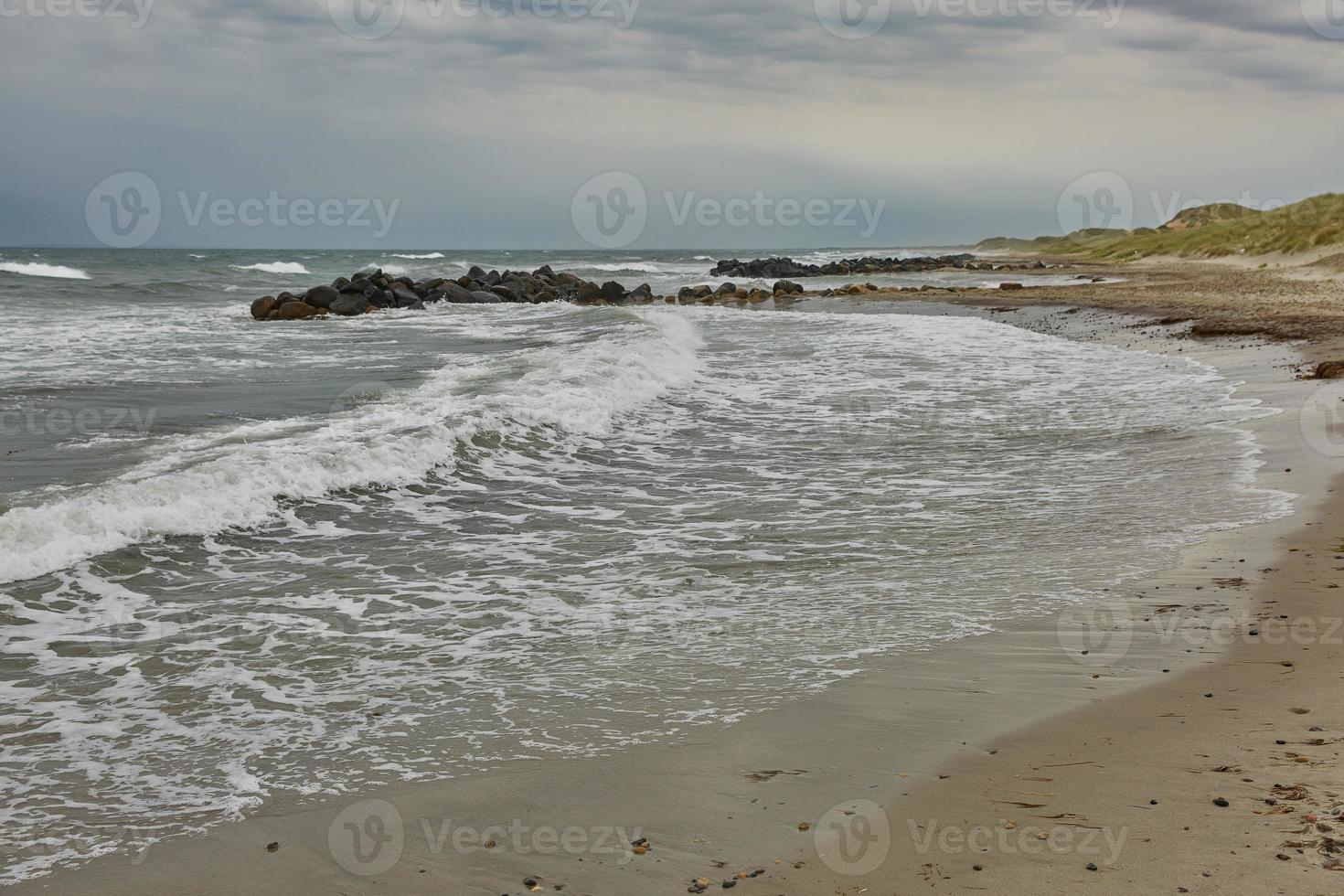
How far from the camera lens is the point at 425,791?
13.4ft

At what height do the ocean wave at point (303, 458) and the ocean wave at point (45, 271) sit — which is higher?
the ocean wave at point (45, 271)

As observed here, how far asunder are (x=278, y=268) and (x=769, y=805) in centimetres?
7822

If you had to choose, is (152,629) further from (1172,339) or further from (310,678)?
(1172,339)

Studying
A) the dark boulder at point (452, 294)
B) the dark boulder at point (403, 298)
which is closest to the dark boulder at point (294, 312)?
the dark boulder at point (403, 298)

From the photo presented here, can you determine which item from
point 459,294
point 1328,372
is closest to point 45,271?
point 459,294

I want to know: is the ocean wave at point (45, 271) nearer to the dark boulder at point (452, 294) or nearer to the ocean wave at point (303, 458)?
the dark boulder at point (452, 294)

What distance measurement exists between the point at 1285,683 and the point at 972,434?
8.05 meters

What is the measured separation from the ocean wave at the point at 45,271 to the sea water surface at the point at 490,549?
4423 cm

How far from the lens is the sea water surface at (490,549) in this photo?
464cm

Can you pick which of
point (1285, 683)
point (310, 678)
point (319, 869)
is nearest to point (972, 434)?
point (1285, 683)

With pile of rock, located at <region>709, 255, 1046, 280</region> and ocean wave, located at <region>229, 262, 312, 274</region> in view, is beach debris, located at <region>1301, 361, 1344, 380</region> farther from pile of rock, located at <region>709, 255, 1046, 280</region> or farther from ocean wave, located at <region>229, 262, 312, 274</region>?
ocean wave, located at <region>229, 262, 312, 274</region>

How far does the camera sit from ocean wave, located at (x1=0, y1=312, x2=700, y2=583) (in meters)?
7.66

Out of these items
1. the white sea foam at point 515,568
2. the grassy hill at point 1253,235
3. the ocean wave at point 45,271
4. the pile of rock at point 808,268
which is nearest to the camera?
the white sea foam at point 515,568

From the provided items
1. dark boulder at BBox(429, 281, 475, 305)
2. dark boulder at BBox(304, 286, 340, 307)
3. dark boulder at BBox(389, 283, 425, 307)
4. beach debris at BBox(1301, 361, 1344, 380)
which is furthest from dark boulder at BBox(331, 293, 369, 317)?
beach debris at BBox(1301, 361, 1344, 380)
